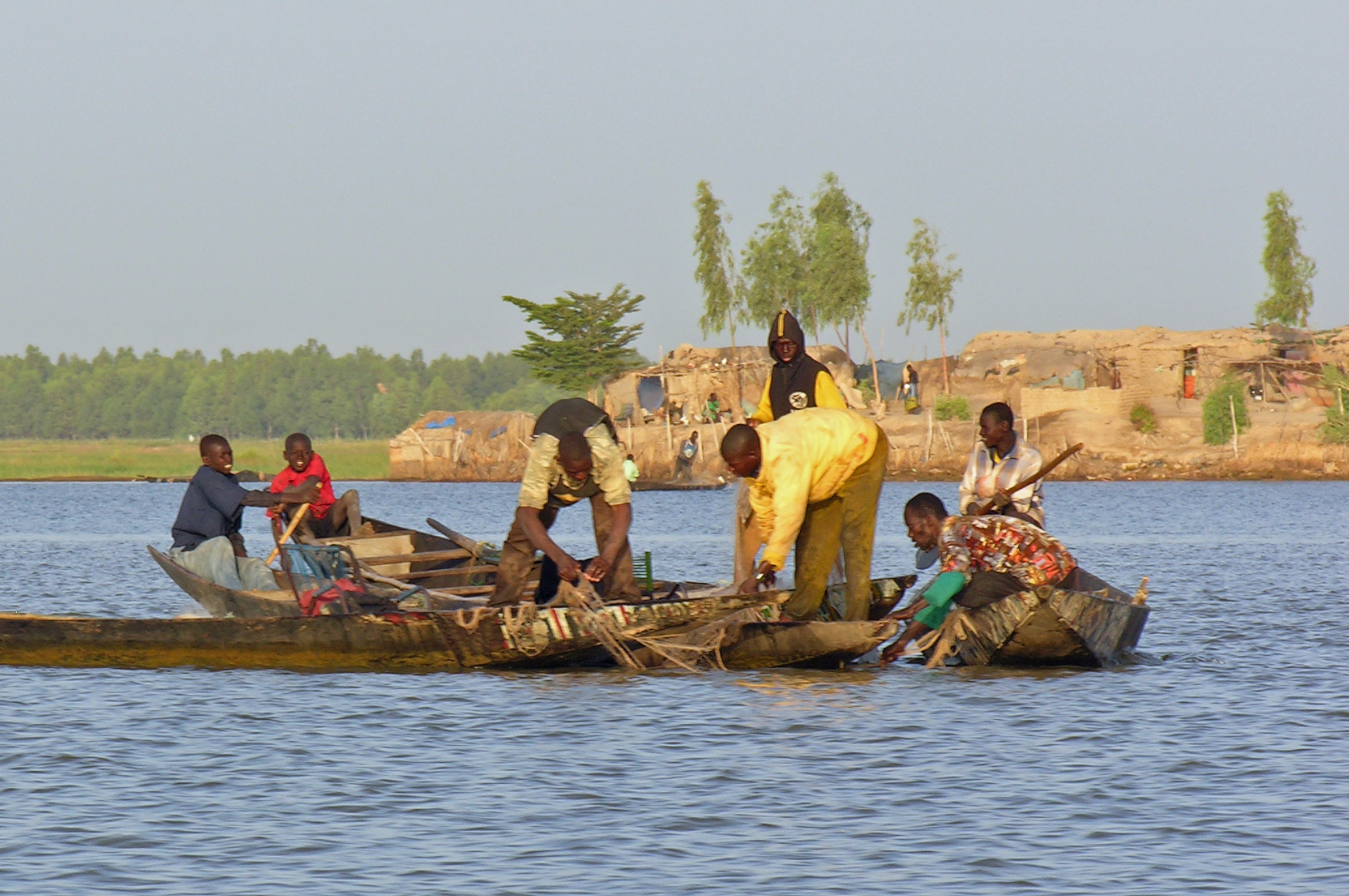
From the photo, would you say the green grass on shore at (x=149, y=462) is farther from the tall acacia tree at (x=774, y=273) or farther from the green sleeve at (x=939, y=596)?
the green sleeve at (x=939, y=596)

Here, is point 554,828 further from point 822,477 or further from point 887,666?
point 887,666

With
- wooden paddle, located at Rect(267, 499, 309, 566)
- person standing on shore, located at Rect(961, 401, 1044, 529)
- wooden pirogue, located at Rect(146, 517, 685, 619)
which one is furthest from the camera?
wooden paddle, located at Rect(267, 499, 309, 566)

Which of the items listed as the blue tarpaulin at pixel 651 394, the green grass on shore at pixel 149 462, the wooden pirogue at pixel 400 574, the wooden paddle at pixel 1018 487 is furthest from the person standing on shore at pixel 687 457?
the wooden paddle at pixel 1018 487

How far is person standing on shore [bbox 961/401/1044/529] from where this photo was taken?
10.9 meters

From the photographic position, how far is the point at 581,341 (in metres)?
62.6

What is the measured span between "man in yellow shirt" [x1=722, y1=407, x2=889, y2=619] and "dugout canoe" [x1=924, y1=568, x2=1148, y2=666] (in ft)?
2.38

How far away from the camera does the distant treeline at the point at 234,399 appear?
15550 centimetres

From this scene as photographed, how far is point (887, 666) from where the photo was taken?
38.2ft

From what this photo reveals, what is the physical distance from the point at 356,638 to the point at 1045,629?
4542mm

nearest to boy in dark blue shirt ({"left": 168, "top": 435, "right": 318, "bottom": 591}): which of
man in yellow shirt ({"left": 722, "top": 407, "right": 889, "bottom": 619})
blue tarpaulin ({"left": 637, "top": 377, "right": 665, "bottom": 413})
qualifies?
man in yellow shirt ({"left": 722, "top": 407, "right": 889, "bottom": 619})

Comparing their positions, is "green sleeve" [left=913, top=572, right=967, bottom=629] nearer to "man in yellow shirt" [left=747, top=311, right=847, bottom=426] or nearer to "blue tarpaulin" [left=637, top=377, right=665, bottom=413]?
"man in yellow shirt" [left=747, top=311, right=847, bottom=426]

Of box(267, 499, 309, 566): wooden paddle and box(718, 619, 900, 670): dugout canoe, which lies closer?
box(718, 619, 900, 670): dugout canoe

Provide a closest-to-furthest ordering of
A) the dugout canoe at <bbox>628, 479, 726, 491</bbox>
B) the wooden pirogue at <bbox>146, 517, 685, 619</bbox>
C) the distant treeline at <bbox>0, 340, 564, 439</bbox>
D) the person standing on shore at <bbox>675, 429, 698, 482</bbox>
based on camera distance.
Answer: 1. the wooden pirogue at <bbox>146, 517, 685, 619</bbox>
2. the dugout canoe at <bbox>628, 479, 726, 491</bbox>
3. the person standing on shore at <bbox>675, 429, 698, 482</bbox>
4. the distant treeline at <bbox>0, 340, 564, 439</bbox>

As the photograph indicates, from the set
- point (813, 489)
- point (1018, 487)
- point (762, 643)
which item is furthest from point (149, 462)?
point (813, 489)
